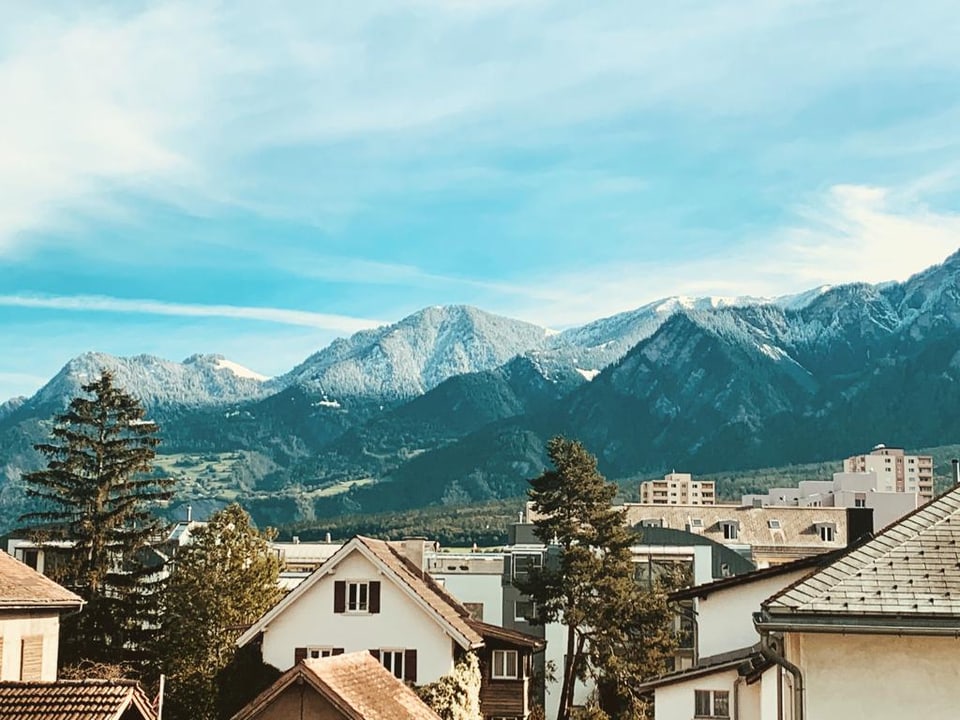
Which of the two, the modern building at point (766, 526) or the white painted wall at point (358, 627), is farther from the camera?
the modern building at point (766, 526)

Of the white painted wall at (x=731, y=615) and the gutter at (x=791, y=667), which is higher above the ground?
the gutter at (x=791, y=667)

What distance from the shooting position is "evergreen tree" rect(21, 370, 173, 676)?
229 feet

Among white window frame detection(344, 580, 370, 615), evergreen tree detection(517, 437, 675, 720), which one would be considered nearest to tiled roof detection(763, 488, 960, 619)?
white window frame detection(344, 580, 370, 615)

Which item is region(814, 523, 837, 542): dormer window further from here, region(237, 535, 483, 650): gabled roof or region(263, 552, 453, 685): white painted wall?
region(263, 552, 453, 685): white painted wall

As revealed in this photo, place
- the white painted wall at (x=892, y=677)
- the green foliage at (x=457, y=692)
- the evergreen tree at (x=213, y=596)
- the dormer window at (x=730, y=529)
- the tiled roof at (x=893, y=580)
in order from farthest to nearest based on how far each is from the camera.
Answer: the dormer window at (x=730, y=529) < the evergreen tree at (x=213, y=596) < the green foliage at (x=457, y=692) < the white painted wall at (x=892, y=677) < the tiled roof at (x=893, y=580)

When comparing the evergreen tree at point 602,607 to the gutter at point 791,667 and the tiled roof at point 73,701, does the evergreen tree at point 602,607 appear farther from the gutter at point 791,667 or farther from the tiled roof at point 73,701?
the gutter at point 791,667

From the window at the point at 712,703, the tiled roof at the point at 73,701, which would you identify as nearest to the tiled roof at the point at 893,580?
the tiled roof at the point at 73,701

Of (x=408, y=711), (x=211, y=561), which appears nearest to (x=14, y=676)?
(x=408, y=711)

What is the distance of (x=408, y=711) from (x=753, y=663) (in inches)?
446

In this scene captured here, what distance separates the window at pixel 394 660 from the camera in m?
55.7

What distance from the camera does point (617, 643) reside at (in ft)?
248

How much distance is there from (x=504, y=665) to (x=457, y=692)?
583 centimetres

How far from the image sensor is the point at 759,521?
156 m

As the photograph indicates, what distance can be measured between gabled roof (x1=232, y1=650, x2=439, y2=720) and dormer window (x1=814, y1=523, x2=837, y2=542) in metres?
122
